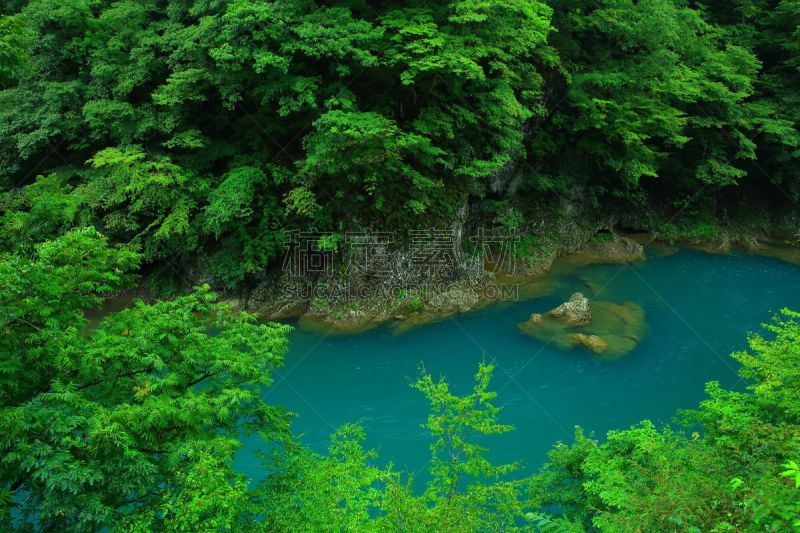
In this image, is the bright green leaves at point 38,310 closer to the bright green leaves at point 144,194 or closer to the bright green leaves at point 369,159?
the bright green leaves at point 369,159

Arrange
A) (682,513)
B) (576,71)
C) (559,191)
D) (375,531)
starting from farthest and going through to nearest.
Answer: (559,191) → (576,71) → (375,531) → (682,513)

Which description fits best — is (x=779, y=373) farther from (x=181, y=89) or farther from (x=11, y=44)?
(x=181, y=89)

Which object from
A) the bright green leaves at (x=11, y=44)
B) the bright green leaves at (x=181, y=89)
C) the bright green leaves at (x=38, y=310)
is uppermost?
the bright green leaves at (x=11, y=44)

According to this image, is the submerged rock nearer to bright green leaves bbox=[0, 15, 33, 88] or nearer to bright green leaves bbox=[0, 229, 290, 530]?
bright green leaves bbox=[0, 229, 290, 530]

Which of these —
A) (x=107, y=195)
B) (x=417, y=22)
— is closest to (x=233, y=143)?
(x=107, y=195)

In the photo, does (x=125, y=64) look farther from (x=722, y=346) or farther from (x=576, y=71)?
(x=722, y=346)

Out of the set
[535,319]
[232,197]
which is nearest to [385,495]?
[535,319]

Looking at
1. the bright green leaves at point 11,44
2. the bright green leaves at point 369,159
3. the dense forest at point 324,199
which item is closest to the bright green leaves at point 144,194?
the dense forest at point 324,199
